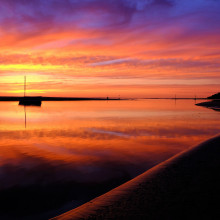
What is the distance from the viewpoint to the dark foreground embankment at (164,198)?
17.8 feet

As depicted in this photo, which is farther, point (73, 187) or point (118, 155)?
point (118, 155)

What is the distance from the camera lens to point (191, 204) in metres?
5.79

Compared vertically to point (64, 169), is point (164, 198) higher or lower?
higher

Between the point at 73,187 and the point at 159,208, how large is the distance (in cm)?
320

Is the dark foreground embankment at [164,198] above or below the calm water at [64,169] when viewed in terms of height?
above

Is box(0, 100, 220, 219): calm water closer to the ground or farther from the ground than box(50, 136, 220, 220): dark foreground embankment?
closer to the ground

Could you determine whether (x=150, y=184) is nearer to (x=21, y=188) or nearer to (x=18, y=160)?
(x=21, y=188)

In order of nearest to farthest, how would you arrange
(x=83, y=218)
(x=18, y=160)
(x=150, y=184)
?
1. (x=83, y=218)
2. (x=150, y=184)
3. (x=18, y=160)

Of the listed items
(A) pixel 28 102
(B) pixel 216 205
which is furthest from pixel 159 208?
(A) pixel 28 102

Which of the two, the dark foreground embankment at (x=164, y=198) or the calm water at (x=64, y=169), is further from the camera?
the calm water at (x=64, y=169)

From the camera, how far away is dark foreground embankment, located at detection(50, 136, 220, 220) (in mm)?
5422

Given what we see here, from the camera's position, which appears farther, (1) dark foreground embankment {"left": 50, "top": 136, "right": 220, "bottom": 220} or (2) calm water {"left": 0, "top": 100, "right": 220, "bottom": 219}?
(2) calm water {"left": 0, "top": 100, "right": 220, "bottom": 219}

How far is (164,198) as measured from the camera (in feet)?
20.7

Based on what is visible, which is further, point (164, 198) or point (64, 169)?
point (64, 169)
